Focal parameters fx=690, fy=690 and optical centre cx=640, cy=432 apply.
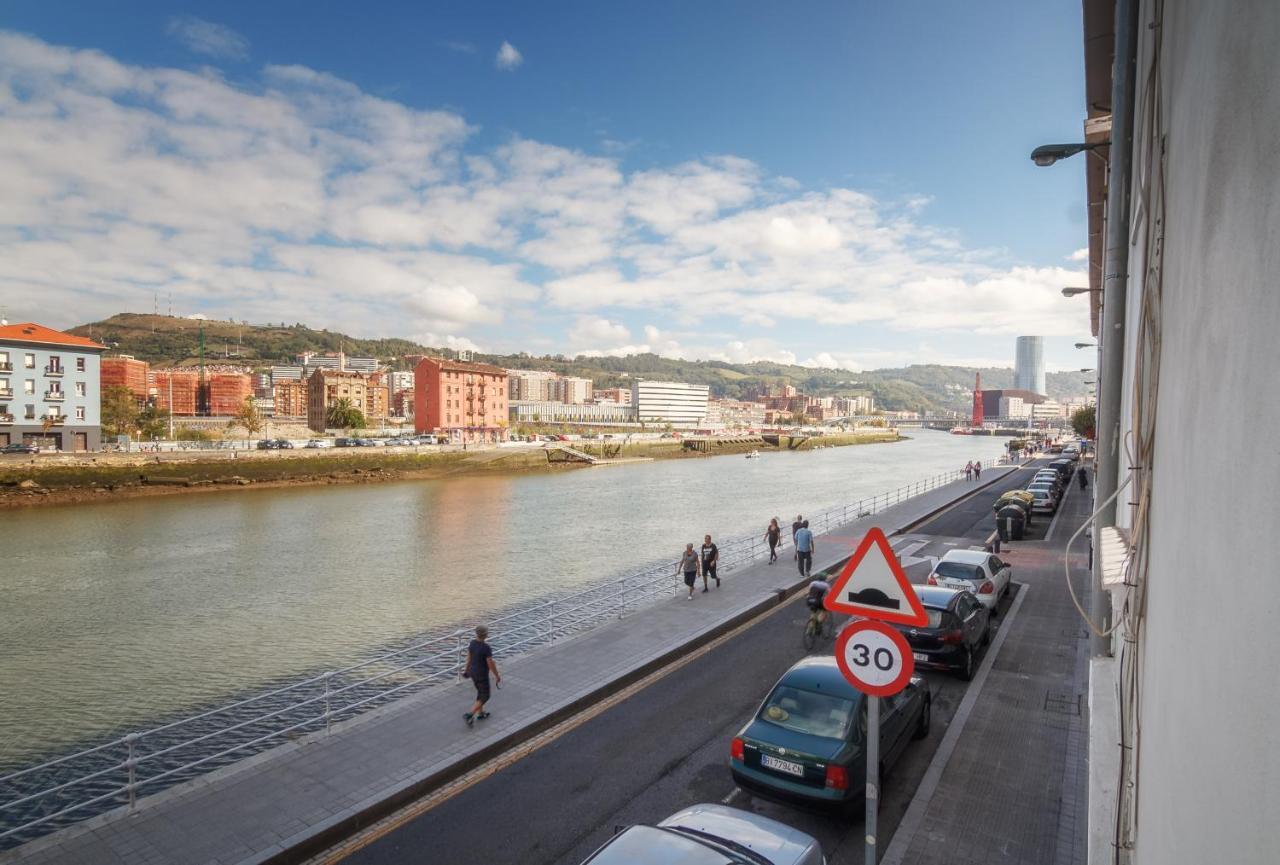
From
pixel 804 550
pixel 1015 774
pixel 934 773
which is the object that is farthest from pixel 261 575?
pixel 1015 774

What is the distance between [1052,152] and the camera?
7.61 m

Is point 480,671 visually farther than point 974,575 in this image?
No

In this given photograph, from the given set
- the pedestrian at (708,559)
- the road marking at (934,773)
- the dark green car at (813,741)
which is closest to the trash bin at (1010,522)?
the road marking at (934,773)

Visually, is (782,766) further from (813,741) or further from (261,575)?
(261,575)

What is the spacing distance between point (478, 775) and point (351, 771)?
4.84 feet

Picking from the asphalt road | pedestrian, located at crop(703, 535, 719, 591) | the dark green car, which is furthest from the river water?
the dark green car

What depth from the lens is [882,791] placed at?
25.7 feet

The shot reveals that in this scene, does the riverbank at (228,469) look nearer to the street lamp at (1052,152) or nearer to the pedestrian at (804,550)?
the pedestrian at (804,550)

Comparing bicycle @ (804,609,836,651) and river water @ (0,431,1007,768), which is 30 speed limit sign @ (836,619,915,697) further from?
river water @ (0,431,1007,768)

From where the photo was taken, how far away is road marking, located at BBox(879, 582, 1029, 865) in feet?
22.3

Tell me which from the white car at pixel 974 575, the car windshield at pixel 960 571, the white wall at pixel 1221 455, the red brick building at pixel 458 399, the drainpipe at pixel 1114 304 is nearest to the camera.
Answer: the white wall at pixel 1221 455

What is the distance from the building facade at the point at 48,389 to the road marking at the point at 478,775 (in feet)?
211

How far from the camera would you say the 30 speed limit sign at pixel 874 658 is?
498 centimetres

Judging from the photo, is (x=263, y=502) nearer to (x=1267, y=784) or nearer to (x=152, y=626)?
(x=152, y=626)
